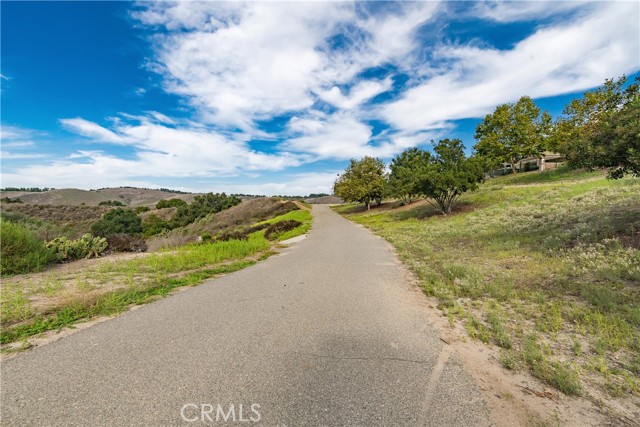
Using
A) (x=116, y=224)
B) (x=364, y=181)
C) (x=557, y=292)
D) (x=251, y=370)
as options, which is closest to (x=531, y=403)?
(x=251, y=370)

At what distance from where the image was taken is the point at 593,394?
290cm

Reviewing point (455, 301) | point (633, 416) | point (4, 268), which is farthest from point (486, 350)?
point (4, 268)

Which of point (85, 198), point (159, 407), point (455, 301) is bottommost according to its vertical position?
point (455, 301)

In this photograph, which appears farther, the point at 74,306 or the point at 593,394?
the point at 74,306

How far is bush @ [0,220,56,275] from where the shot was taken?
25.9 ft

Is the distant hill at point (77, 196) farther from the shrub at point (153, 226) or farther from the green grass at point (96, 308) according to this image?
the green grass at point (96, 308)

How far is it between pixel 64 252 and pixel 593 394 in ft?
44.8

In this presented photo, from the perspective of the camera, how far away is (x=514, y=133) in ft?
136

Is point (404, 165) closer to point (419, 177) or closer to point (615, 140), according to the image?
point (419, 177)

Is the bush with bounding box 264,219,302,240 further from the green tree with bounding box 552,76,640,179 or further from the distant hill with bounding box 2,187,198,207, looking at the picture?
the distant hill with bounding box 2,187,198,207

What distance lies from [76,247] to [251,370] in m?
10.8

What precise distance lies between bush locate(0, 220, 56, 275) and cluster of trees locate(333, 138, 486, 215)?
25112mm

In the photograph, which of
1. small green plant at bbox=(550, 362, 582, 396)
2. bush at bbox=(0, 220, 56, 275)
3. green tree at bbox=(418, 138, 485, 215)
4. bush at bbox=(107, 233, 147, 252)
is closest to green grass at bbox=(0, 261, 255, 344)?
bush at bbox=(0, 220, 56, 275)

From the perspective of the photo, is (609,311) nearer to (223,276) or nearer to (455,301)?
(455,301)
